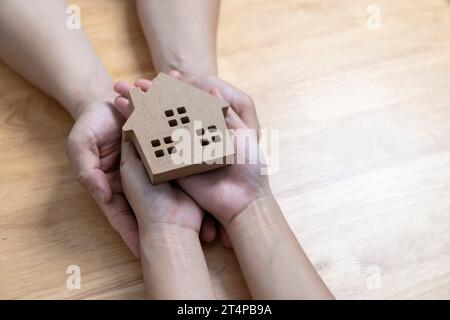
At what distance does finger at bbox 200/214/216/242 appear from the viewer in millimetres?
699

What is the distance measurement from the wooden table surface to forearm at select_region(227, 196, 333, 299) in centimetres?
5

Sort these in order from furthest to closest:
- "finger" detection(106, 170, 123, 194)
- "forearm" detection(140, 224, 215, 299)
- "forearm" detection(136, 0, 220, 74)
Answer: "forearm" detection(136, 0, 220, 74), "finger" detection(106, 170, 123, 194), "forearm" detection(140, 224, 215, 299)

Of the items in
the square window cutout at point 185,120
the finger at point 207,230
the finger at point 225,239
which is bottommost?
the finger at point 225,239

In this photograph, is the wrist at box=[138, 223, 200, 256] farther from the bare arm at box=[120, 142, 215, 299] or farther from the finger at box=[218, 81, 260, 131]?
the finger at box=[218, 81, 260, 131]

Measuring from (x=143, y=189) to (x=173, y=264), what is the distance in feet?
0.36

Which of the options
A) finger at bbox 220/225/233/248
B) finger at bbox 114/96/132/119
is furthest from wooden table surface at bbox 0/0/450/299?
finger at bbox 114/96/132/119

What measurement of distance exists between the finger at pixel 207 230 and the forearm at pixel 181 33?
0.27m

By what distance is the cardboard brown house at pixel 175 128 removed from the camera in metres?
0.63

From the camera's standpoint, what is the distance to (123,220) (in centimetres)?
68

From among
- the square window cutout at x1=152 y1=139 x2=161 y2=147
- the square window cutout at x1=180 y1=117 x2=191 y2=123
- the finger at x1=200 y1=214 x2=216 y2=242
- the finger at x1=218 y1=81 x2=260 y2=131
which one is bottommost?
the finger at x1=200 y1=214 x2=216 y2=242

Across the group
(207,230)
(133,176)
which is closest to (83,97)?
(133,176)

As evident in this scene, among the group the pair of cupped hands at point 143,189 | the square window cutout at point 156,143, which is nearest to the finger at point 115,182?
the pair of cupped hands at point 143,189

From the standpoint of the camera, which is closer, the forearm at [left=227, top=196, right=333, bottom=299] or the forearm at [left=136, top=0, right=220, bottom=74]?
the forearm at [left=227, top=196, right=333, bottom=299]

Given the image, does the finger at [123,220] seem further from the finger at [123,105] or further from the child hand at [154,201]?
the finger at [123,105]
